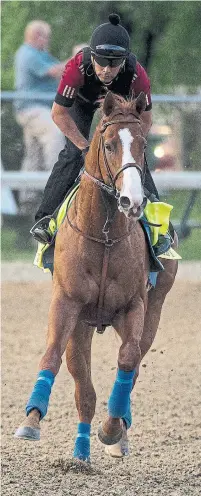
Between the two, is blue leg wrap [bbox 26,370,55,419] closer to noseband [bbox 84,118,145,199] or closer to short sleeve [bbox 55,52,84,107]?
noseband [bbox 84,118,145,199]

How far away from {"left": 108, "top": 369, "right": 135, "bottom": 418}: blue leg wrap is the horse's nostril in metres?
1.03

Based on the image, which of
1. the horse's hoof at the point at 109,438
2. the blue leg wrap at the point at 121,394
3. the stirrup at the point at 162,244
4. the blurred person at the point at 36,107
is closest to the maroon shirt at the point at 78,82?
the stirrup at the point at 162,244

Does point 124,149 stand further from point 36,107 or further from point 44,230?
point 36,107

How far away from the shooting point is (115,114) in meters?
6.35

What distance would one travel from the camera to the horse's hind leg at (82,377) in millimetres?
7156

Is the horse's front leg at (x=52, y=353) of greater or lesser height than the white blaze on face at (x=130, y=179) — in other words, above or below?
below

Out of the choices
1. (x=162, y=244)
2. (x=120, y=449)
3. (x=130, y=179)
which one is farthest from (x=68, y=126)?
(x=120, y=449)

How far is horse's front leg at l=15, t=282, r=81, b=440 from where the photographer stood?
6504 millimetres

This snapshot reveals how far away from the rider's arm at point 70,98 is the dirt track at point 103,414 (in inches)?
67.5

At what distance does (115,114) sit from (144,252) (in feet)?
2.73

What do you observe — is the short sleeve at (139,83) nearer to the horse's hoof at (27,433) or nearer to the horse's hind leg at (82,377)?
the horse's hind leg at (82,377)

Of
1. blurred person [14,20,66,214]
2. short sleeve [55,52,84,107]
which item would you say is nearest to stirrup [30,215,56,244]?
short sleeve [55,52,84,107]

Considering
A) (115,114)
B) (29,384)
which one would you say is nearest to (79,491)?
(115,114)

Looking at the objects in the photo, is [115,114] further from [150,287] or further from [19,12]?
[19,12]
